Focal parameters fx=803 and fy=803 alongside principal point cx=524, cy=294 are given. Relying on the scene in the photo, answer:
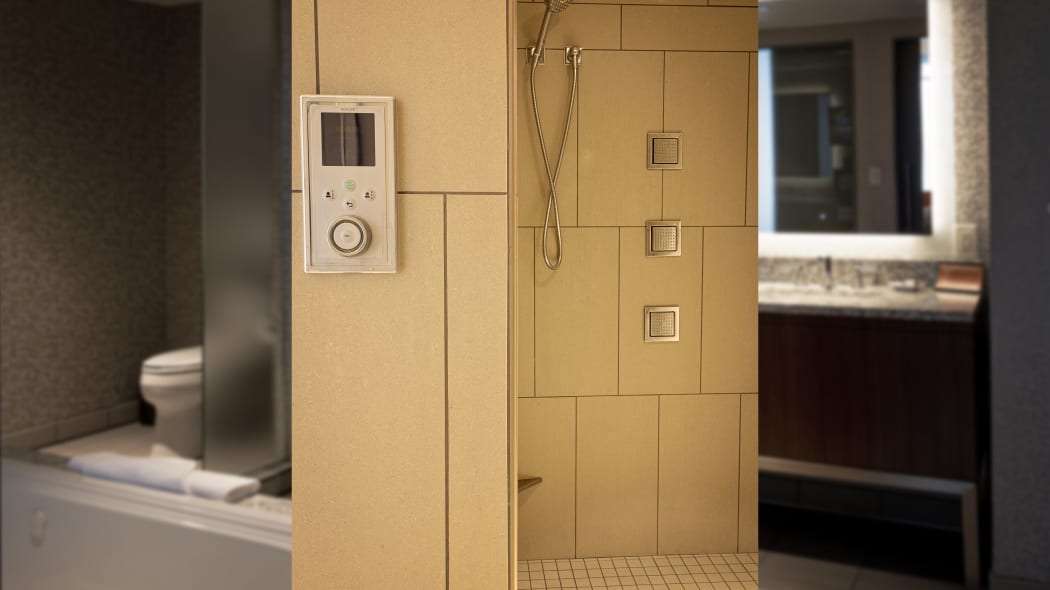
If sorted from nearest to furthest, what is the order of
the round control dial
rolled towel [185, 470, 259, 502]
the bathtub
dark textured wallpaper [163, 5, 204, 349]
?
the round control dial, the bathtub, rolled towel [185, 470, 259, 502], dark textured wallpaper [163, 5, 204, 349]

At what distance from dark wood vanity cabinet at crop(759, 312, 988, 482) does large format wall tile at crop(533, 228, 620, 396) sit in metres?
1.31

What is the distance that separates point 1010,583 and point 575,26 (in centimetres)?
210

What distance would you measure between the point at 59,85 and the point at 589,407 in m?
3.68

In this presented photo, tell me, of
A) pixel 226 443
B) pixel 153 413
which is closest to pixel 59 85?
pixel 153 413

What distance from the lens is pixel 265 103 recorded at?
3.21 m

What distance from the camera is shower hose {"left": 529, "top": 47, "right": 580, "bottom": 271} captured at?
145 cm

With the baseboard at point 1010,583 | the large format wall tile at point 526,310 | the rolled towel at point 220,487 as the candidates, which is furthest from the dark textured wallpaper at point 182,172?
the baseboard at point 1010,583

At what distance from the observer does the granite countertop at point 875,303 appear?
2.48 metres

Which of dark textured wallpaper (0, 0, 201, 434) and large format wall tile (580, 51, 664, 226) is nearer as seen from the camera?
large format wall tile (580, 51, 664, 226)

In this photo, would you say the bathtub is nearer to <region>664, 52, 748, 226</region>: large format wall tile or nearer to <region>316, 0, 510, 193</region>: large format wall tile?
<region>316, 0, 510, 193</region>: large format wall tile

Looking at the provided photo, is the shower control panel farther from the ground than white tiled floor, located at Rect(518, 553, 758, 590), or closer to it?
farther from the ground

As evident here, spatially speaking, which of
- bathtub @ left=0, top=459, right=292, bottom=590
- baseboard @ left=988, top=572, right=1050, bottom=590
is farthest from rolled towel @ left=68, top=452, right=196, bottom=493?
baseboard @ left=988, top=572, right=1050, bottom=590

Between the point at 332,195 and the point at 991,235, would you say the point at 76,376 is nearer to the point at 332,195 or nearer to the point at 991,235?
the point at 332,195

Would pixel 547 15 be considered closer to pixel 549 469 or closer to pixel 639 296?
pixel 639 296
